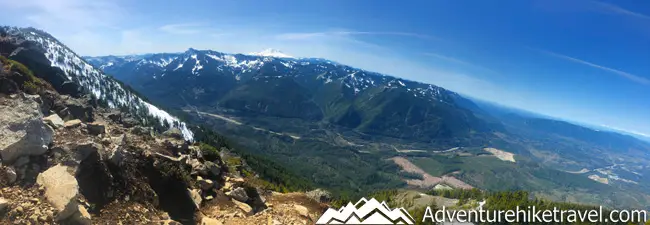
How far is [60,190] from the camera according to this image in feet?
54.9

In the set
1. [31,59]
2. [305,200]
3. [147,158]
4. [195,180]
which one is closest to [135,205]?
[147,158]

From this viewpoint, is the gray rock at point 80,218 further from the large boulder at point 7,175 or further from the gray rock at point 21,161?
the gray rock at point 21,161

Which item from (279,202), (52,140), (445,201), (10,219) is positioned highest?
(52,140)

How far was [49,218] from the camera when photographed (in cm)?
1543

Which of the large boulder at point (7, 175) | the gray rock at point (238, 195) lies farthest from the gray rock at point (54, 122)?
the gray rock at point (238, 195)

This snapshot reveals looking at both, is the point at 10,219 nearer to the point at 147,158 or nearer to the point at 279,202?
the point at 147,158

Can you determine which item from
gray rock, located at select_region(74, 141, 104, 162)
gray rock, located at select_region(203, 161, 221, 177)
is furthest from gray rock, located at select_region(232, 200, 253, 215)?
gray rock, located at select_region(74, 141, 104, 162)

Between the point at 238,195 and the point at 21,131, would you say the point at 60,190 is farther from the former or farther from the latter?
the point at 238,195

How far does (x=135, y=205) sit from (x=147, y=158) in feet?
22.5

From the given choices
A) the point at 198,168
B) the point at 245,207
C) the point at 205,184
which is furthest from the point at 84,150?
the point at 198,168

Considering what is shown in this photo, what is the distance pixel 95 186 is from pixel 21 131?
4793mm

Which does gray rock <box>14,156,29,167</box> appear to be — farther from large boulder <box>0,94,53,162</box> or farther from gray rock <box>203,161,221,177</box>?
gray rock <box>203,161,221,177</box>

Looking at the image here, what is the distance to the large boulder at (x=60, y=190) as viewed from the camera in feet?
52.5

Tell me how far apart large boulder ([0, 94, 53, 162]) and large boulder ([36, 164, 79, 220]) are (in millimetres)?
1815
